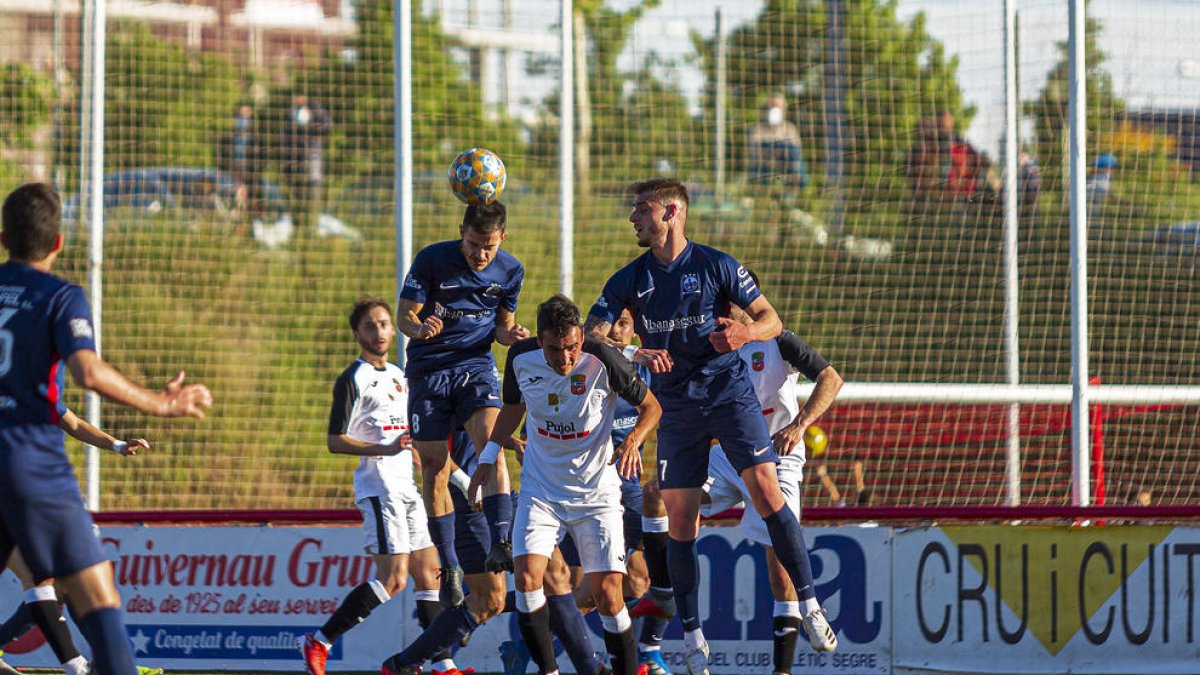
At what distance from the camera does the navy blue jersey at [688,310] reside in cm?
825

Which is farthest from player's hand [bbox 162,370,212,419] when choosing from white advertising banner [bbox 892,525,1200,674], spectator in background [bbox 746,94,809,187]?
spectator in background [bbox 746,94,809,187]

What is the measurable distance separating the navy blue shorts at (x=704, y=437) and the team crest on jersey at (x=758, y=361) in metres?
1.02

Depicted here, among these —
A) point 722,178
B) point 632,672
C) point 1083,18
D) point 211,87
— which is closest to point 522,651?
point 632,672

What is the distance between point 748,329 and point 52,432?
345 centimetres

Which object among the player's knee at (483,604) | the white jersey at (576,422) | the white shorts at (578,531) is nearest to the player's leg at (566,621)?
the white shorts at (578,531)

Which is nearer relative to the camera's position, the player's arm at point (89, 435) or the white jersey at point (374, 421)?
the player's arm at point (89, 435)

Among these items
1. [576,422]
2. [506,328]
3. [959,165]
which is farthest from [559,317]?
[959,165]

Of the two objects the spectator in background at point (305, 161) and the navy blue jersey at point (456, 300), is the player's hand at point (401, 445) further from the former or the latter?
the spectator in background at point (305, 161)

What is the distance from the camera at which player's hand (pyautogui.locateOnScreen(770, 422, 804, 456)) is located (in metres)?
8.80

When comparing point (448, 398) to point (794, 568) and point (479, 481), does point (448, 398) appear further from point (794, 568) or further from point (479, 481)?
point (794, 568)

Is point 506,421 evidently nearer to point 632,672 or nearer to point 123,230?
point 632,672

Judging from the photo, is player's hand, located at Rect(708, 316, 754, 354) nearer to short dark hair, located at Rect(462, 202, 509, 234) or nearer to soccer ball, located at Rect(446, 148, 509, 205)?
short dark hair, located at Rect(462, 202, 509, 234)

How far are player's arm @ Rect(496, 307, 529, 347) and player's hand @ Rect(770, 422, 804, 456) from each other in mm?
1543

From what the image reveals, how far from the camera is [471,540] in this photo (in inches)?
358
